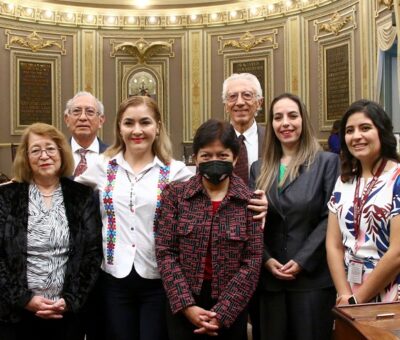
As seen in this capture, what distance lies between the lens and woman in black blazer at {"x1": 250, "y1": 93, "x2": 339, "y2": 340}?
2.37m

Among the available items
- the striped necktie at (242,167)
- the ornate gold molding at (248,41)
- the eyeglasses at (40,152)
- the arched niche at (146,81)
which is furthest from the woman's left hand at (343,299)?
the arched niche at (146,81)

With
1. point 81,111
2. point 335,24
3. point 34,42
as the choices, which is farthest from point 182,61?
point 81,111

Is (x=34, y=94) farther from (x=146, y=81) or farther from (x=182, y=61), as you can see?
(x=182, y=61)

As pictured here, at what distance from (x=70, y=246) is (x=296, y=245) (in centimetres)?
100

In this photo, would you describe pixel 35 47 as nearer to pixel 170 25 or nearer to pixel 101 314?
pixel 170 25

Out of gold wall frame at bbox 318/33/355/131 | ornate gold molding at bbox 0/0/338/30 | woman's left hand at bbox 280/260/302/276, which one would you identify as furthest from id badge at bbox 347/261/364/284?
ornate gold molding at bbox 0/0/338/30

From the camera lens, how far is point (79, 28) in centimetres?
1079

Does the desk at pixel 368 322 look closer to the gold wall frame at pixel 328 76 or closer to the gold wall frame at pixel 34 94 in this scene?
the gold wall frame at pixel 328 76

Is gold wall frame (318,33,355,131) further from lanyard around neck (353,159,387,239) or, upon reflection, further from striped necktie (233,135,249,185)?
lanyard around neck (353,159,387,239)

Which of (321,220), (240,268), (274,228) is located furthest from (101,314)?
(321,220)

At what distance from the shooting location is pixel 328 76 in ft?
30.2

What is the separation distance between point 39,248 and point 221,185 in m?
0.83

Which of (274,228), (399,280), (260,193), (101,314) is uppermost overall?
(260,193)

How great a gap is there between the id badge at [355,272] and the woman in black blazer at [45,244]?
Answer: 1090 mm
